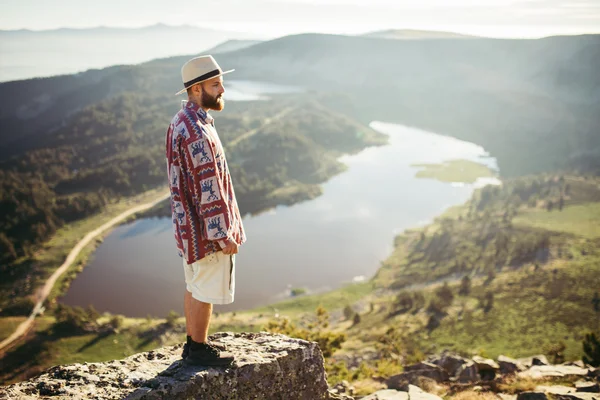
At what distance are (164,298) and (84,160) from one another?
283ft

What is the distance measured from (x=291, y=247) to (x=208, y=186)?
68.6 metres

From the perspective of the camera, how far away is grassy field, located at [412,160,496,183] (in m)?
111

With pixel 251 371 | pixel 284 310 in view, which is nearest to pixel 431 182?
pixel 284 310

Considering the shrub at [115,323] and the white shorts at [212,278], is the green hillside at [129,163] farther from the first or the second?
the white shorts at [212,278]

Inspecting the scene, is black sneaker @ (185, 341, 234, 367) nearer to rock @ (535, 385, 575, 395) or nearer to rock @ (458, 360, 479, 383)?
rock @ (535, 385, 575, 395)

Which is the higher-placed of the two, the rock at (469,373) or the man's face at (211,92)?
the man's face at (211,92)

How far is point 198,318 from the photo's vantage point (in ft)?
15.1

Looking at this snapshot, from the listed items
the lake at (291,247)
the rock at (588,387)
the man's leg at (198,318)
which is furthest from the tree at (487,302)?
the man's leg at (198,318)

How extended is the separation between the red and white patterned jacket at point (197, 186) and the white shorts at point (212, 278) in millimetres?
112

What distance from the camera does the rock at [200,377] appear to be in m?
4.17

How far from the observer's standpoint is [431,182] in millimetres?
106875

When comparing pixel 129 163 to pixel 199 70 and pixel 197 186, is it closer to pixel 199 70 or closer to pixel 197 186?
pixel 199 70

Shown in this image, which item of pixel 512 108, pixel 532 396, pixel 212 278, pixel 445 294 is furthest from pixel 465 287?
pixel 512 108

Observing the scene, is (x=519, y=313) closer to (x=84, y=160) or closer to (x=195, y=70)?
(x=195, y=70)
